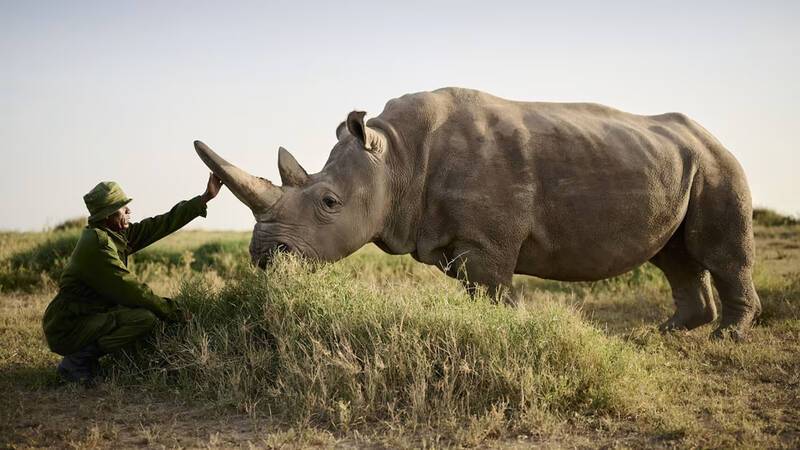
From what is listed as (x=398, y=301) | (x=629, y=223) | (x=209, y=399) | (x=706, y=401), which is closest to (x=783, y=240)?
(x=629, y=223)

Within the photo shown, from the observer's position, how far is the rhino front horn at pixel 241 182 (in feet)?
20.2

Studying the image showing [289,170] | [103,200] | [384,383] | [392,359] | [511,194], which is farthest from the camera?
[511,194]

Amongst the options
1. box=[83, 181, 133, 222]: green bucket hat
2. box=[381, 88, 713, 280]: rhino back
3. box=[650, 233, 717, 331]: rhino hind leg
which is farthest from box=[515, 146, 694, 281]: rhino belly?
box=[83, 181, 133, 222]: green bucket hat

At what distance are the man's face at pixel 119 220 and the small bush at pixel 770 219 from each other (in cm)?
1526

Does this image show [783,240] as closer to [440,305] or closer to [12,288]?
[440,305]

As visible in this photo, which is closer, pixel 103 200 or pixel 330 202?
pixel 103 200

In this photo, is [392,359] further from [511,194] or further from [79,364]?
[79,364]

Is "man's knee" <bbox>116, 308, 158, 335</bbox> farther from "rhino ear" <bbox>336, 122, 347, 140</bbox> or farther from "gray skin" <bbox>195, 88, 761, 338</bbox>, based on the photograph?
"rhino ear" <bbox>336, 122, 347, 140</bbox>

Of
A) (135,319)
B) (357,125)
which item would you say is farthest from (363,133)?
(135,319)

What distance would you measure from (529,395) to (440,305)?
3.25 ft

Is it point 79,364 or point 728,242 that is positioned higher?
point 728,242

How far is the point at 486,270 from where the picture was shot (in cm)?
659

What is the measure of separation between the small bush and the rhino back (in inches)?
444

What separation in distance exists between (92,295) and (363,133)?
242 centimetres
